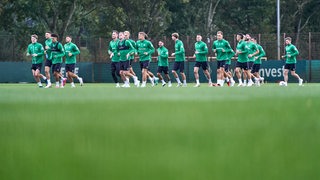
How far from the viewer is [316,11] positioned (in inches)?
2635

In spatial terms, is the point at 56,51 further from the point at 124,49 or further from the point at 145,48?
the point at 145,48

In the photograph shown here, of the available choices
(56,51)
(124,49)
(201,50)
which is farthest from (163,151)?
(201,50)

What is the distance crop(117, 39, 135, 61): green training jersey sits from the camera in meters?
29.9

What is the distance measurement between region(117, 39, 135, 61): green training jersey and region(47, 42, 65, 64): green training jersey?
2.22 meters

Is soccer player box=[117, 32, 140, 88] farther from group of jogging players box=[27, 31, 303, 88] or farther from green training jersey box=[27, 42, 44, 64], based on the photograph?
green training jersey box=[27, 42, 44, 64]

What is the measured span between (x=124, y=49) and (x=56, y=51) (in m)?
2.63

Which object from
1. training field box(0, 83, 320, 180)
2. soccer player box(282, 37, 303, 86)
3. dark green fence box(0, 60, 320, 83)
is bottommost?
dark green fence box(0, 60, 320, 83)

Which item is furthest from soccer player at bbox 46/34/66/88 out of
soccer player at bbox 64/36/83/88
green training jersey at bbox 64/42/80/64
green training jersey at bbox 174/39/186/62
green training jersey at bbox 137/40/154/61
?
green training jersey at bbox 174/39/186/62

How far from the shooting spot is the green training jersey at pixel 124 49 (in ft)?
98.0

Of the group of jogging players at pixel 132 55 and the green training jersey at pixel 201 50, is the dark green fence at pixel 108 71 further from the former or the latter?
the green training jersey at pixel 201 50

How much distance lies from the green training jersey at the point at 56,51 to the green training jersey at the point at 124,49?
2218 millimetres

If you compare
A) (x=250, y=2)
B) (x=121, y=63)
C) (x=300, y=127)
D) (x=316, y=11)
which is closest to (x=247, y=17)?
(x=250, y=2)

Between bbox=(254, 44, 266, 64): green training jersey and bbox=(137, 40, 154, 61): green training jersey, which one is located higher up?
bbox=(137, 40, 154, 61): green training jersey

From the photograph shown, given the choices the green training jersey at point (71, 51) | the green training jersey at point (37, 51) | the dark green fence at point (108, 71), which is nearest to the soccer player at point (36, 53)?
the green training jersey at point (37, 51)
